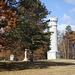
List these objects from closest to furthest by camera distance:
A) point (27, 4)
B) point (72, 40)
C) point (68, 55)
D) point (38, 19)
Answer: point (27, 4) → point (38, 19) → point (68, 55) → point (72, 40)

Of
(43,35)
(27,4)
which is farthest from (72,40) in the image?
(27,4)

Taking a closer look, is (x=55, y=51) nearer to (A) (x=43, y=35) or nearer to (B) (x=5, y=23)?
(A) (x=43, y=35)

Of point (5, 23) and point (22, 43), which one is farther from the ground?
point (5, 23)

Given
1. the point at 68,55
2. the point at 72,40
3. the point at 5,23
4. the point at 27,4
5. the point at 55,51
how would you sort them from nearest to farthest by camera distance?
the point at 5,23 → the point at 27,4 → the point at 55,51 → the point at 68,55 → the point at 72,40

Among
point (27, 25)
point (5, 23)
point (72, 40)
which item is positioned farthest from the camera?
point (72, 40)

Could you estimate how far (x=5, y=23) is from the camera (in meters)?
14.8

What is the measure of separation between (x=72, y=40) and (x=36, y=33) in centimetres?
4443

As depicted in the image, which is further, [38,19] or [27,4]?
[38,19]

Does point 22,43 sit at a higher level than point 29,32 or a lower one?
lower

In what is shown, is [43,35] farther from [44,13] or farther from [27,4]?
[27,4]

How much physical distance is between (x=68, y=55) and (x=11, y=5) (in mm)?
48596

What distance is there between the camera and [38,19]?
81.1ft

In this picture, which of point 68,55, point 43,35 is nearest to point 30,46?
point 43,35

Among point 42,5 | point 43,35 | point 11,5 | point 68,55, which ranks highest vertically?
point 42,5
